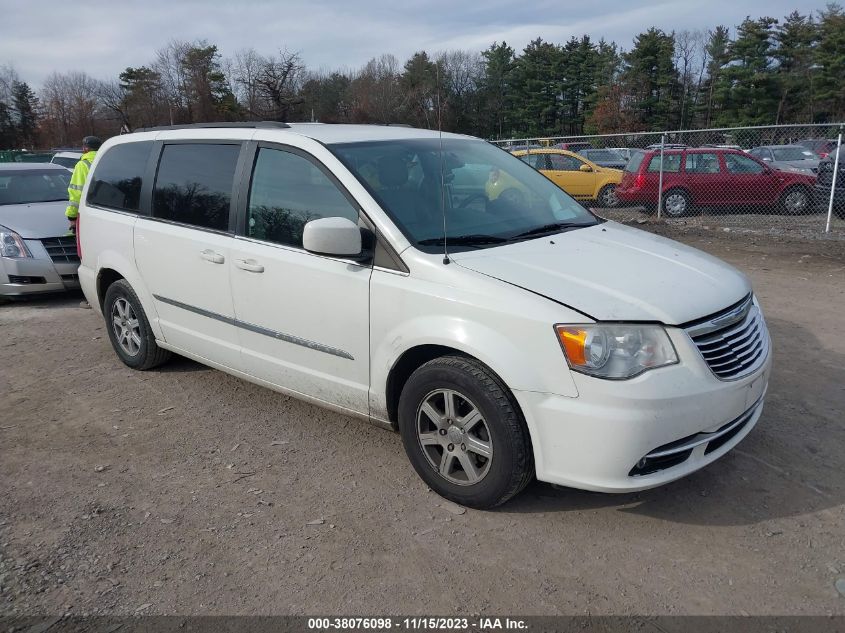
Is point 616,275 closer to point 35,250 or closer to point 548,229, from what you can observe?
point 548,229

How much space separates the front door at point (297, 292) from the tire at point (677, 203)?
11.7m

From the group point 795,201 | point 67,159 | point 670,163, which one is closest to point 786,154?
point 795,201

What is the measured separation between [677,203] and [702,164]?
2.98 ft

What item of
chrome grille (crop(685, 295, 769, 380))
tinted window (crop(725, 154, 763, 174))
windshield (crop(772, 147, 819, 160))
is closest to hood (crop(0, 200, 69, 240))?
chrome grille (crop(685, 295, 769, 380))

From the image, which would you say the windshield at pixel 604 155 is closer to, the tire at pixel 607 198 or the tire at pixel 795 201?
the tire at pixel 607 198

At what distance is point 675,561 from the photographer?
2875 millimetres

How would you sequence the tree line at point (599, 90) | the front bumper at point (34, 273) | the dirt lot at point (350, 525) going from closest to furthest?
the dirt lot at point (350, 525), the front bumper at point (34, 273), the tree line at point (599, 90)

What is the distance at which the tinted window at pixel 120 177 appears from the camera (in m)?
5.00

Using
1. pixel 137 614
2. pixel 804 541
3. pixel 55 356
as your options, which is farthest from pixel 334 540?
pixel 55 356

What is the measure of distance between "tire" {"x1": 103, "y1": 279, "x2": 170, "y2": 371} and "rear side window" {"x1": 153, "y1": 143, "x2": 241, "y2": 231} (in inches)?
31.8

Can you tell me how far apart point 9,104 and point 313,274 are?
7518cm

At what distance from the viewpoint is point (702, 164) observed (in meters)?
13.8

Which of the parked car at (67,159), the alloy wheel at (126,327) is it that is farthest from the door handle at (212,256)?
the parked car at (67,159)

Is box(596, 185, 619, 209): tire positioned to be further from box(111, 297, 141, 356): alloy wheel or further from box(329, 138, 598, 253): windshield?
box(111, 297, 141, 356): alloy wheel
